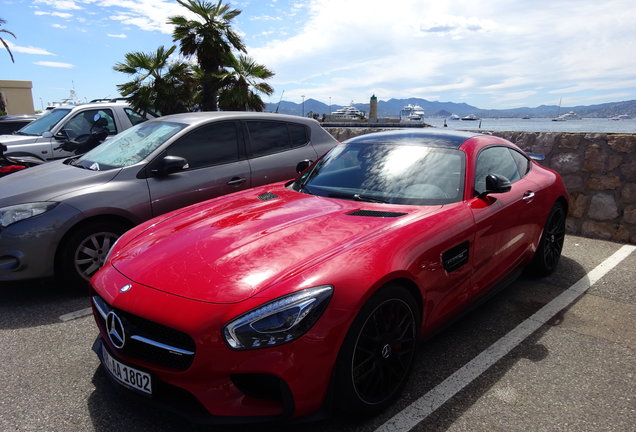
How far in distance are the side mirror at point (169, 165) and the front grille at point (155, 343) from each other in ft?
6.88

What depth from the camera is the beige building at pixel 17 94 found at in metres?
35.1

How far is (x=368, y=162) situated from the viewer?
10.9 feet

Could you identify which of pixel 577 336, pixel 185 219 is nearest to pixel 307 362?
pixel 185 219

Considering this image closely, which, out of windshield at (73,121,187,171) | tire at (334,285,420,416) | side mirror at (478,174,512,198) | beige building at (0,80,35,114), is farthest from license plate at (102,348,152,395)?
beige building at (0,80,35,114)

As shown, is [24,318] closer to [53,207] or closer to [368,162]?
[53,207]

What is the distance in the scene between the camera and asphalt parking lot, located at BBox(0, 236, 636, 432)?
2.21 metres

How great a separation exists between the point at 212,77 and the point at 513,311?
9.28 m

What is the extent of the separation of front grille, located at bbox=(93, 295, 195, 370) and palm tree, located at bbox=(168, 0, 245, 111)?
31.5 feet

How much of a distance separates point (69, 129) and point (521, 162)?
709cm

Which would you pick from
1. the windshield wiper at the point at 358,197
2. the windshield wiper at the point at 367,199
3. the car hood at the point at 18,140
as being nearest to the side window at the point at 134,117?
the car hood at the point at 18,140

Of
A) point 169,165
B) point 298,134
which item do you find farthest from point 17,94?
point 169,165

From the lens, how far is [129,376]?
204 centimetres

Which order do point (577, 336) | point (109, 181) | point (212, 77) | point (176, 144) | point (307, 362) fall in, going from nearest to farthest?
1. point (307, 362)
2. point (577, 336)
3. point (109, 181)
4. point (176, 144)
5. point (212, 77)

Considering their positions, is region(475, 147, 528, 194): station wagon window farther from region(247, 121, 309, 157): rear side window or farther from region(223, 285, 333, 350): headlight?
region(247, 121, 309, 157): rear side window
